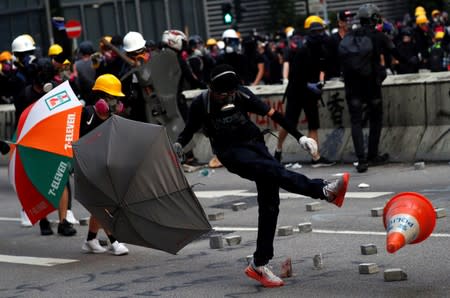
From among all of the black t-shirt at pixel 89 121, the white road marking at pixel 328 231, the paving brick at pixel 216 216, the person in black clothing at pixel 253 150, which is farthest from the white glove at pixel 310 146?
the paving brick at pixel 216 216

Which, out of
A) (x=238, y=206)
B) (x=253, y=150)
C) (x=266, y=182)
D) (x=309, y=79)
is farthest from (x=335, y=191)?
(x=309, y=79)

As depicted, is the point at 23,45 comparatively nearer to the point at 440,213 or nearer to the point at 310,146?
the point at 440,213

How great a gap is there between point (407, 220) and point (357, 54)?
755 cm

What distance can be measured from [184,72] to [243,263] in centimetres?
728

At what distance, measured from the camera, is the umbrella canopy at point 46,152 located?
35.2 ft

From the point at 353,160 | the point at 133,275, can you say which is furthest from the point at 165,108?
the point at 133,275

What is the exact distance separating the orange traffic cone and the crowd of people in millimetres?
669

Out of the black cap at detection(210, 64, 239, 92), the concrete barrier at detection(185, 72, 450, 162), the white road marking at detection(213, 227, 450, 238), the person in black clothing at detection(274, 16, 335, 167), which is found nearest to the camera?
the black cap at detection(210, 64, 239, 92)

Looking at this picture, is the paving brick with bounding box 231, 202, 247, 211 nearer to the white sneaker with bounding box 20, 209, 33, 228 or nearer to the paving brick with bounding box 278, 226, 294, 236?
the white sneaker with bounding box 20, 209, 33, 228

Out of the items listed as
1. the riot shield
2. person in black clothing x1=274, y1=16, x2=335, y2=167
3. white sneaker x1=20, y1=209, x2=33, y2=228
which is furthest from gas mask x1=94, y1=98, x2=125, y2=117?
person in black clothing x1=274, y1=16, x2=335, y2=167

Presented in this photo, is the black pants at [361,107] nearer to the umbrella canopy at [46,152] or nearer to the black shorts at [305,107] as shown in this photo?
the black shorts at [305,107]

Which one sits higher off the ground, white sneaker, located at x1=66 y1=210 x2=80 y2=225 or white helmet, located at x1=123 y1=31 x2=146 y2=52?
white helmet, located at x1=123 y1=31 x2=146 y2=52

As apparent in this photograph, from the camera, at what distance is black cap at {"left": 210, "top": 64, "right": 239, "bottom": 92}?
8.85 meters

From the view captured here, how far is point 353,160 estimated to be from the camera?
16.3m
